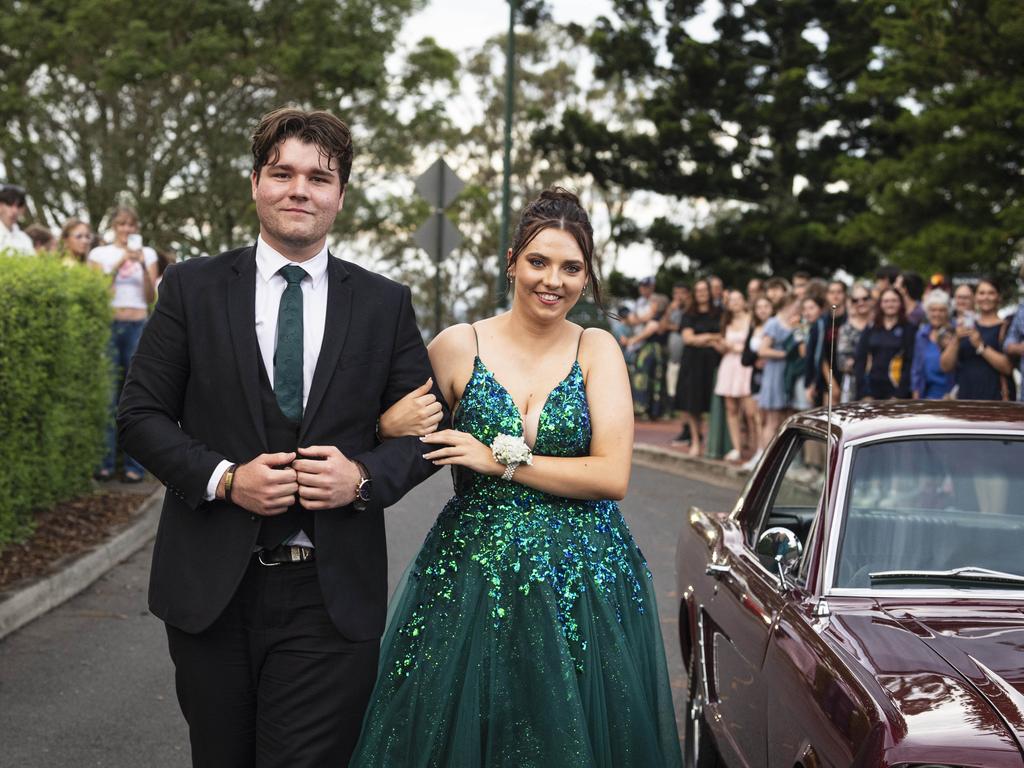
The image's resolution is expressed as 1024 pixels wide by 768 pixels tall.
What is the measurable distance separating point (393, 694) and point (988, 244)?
1883 centimetres

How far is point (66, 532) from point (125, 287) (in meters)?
3.32

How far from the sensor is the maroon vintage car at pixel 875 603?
9.91 feet

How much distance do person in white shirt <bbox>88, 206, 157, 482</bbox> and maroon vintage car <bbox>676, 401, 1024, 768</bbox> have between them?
8.16 m

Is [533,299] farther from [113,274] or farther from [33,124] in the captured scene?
[33,124]

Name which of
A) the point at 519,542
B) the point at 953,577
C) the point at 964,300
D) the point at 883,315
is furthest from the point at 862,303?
the point at 519,542

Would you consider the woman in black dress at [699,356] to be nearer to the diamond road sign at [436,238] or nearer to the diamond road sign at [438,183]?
the diamond road sign at [436,238]

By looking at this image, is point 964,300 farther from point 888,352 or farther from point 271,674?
point 271,674

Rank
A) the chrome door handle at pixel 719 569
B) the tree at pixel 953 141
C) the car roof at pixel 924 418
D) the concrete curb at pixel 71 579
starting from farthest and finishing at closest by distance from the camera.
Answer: the tree at pixel 953 141 → the concrete curb at pixel 71 579 → the chrome door handle at pixel 719 569 → the car roof at pixel 924 418

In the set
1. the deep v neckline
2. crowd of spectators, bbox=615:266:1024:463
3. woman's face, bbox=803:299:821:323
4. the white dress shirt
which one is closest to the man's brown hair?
the white dress shirt

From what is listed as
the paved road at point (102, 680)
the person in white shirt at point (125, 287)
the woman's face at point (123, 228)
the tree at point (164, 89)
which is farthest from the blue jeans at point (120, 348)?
the tree at point (164, 89)

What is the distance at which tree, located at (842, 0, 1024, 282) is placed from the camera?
61.4 feet

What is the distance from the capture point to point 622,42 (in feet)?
107

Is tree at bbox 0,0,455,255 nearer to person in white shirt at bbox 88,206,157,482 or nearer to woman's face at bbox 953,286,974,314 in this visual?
person in white shirt at bbox 88,206,157,482

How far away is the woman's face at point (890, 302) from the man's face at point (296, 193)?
9017mm
